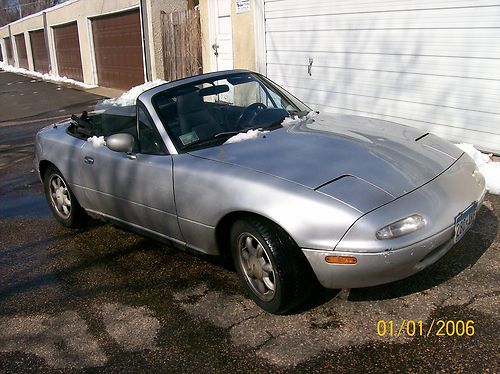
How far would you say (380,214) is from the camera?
275 cm

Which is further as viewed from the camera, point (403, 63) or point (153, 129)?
point (403, 63)

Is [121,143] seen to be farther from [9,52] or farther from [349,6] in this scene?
[9,52]

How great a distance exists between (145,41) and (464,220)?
44.4 feet

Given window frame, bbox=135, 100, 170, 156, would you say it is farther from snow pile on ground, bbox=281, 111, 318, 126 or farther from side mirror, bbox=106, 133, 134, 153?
snow pile on ground, bbox=281, 111, 318, 126

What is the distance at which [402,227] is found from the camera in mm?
2764

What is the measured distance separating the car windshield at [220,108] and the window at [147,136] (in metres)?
0.10

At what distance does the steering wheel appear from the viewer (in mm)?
4004

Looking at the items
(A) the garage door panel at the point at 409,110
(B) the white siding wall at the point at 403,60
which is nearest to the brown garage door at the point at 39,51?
(B) the white siding wall at the point at 403,60

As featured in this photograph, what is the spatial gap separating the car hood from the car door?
337mm

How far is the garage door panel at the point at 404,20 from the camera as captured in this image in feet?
19.9

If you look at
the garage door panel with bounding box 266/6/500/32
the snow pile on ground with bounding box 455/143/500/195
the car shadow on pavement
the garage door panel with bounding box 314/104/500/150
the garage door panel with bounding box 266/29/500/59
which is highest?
the garage door panel with bounding box 266/6/500/32

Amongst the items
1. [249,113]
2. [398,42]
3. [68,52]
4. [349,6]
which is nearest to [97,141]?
[249,113]

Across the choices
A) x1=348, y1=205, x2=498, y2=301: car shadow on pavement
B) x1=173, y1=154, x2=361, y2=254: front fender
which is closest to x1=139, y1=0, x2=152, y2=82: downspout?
x1=173, y1=154, x2=361, y2=254: front fender

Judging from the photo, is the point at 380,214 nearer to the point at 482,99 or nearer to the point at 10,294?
the point at 10,294
